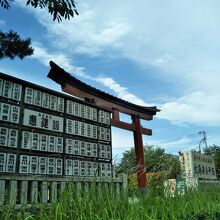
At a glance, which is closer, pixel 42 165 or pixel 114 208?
pixel 114 208

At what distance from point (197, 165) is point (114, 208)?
11.6m

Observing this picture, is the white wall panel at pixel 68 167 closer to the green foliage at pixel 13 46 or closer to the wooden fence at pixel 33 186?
the wooden fence at pixel 33 186

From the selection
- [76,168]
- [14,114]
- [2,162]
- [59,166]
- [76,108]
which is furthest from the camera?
[76,108]

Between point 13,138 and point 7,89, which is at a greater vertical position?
point 7,89

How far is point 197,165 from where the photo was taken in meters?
13.8

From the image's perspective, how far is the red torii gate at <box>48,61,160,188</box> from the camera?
355 inches

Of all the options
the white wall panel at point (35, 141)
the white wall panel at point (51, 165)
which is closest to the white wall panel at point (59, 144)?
the white wall panel at point (51, 165)

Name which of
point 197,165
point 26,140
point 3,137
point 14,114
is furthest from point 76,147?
point 197,165

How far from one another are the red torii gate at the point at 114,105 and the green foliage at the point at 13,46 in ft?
5.21

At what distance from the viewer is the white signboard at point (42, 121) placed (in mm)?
6051

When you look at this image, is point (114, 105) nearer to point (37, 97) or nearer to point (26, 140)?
point (37, 97)

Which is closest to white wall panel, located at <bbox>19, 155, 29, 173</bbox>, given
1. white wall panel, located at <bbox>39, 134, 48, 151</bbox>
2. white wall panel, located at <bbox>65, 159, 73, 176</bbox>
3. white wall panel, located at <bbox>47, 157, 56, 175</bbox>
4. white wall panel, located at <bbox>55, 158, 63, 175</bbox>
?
white wall panel, located at <bbox>39, 134, 48, 151</bbox>

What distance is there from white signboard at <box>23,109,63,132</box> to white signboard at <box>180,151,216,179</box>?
706cm

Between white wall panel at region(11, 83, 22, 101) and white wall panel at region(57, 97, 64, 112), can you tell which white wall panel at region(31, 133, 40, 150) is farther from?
white wall panel at region(57, 97, 64, 112)
